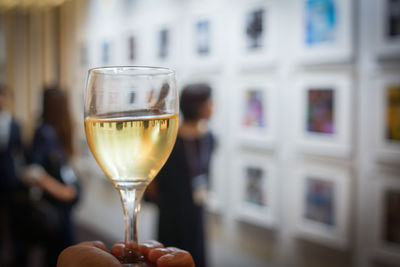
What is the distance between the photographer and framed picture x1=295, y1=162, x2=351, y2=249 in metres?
2.47

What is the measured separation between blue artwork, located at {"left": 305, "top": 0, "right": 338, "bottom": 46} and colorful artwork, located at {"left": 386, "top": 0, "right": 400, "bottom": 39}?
317mm

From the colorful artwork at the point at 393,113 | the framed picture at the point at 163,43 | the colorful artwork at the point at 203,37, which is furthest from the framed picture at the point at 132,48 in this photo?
the colorful artwork at the point at 393,113

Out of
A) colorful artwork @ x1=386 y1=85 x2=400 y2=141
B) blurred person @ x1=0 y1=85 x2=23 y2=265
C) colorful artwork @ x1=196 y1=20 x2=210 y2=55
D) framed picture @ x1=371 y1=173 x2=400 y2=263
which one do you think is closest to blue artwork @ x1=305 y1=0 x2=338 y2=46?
colorful artwork @ x1=386 y1=85 x2=400 y2=141

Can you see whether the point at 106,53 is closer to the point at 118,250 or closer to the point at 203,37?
the point at 203,37

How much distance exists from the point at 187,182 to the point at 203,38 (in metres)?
1.32

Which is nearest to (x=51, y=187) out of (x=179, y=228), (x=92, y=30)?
(x=179, y=228)

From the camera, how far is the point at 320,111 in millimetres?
2562

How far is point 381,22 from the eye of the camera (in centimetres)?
218

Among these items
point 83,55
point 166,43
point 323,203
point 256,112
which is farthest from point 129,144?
point 83,55

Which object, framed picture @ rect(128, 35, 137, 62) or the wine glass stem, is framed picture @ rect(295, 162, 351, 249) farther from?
framed picture @ rect(128, 35, 137, 62)

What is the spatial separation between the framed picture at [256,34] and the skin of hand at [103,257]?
2455mm

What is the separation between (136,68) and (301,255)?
261cm

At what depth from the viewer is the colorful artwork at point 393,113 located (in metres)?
2.16

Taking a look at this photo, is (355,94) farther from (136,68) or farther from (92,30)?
(92,30)
